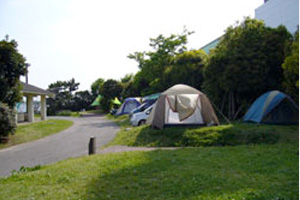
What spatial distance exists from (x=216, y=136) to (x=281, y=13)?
2292 centimetres

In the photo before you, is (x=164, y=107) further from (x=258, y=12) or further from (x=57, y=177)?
(x=258, y=12)

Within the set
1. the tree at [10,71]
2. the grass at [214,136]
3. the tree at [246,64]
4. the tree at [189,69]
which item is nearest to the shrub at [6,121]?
the tree at [10,71]

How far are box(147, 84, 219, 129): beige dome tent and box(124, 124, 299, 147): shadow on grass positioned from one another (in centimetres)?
75

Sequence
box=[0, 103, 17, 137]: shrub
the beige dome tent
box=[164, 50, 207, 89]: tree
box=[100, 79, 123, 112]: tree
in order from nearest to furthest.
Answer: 1. the beige dome tent
2. box=[0, 103, 17, 137]: shrub
3. box=[164, 50, 207, 89]: tree
4. box=[100, 79, 123, 112]: tree

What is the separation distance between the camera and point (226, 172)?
6.32 meters

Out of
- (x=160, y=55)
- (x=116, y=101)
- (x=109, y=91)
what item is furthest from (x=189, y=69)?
(x=109, y=91)

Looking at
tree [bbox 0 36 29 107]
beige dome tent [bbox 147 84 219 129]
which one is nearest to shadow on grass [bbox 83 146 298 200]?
beige dome tent [bbox 147 84 219 129]

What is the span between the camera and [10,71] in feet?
51.2

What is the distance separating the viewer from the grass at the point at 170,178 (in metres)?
5.06

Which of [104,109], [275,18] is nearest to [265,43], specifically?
[275,18]

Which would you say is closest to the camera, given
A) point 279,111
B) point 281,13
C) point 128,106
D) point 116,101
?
point 279,111

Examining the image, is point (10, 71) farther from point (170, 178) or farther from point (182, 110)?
point (170, 178)

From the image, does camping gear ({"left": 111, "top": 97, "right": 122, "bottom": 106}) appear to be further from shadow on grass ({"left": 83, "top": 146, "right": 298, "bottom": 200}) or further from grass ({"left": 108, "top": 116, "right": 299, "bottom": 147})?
shadow on grass ({"left": 83, "top": 146, "right": 298, "bottom": 200})

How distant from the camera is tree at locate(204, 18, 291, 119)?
15.6 meters
